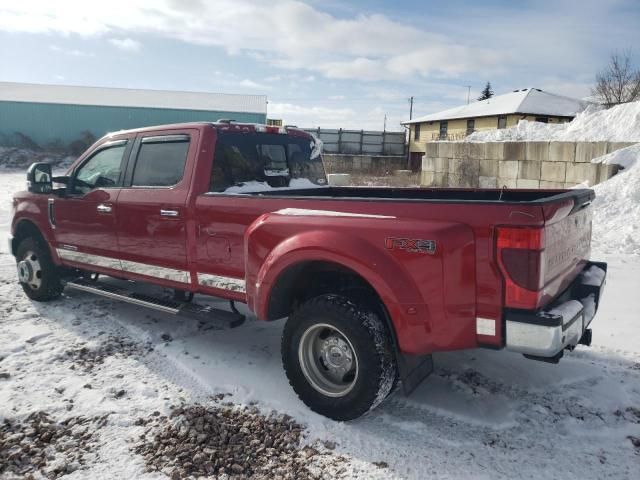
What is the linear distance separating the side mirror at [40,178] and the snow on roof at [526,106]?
101 ft

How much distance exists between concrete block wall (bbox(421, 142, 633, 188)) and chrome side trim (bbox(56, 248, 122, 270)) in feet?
34.6

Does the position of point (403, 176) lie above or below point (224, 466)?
above

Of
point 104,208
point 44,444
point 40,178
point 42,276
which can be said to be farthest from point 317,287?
point 42,276

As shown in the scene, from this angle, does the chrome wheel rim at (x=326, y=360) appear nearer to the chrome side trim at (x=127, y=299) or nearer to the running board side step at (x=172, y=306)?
the running board side step at (x=172, y=306)

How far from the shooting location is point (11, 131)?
3575 centimetres

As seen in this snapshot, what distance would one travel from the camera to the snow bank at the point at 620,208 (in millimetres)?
8023

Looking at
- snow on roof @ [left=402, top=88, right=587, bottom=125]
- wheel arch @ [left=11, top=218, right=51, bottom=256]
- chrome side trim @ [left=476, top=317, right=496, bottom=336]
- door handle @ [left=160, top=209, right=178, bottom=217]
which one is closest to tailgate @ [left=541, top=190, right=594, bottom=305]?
chrome side trim @ [left=476, top=317, right=496, bottom=336]

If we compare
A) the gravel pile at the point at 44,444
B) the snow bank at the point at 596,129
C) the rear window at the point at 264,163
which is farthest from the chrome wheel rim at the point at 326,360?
the snow bank at the point at 596,129

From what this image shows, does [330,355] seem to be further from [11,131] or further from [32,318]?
[11,131]

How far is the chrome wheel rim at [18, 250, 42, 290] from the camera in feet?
18.6

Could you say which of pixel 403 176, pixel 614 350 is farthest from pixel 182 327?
pixel 403 176

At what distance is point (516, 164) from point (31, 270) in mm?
12381

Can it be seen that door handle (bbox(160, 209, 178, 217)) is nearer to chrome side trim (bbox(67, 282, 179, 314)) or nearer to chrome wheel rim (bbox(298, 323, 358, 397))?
chrome side trim (bbox(67, 282, 179, 314))

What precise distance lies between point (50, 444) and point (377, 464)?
1.95m
